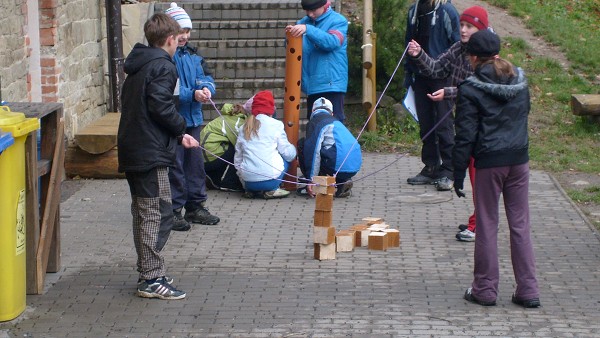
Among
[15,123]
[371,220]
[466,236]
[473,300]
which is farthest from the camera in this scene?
[371,220]

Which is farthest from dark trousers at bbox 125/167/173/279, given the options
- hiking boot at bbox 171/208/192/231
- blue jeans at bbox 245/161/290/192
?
blue jeans at bbox 245/161/290/192

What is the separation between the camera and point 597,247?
773 cm

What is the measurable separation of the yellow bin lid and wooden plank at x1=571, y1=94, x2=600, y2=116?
7.77 metres

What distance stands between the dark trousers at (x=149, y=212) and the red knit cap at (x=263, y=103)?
289 centimetres

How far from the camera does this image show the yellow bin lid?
577cm

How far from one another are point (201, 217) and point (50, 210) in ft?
6.30

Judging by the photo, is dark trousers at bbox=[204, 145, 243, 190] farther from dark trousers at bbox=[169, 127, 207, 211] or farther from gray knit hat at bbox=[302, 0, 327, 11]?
gray knit hat at bbox=[302, 0, 327, 11]

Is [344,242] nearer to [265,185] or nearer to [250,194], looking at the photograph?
[265,185]

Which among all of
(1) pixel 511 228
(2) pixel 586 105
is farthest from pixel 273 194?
(2) pixel 586 105

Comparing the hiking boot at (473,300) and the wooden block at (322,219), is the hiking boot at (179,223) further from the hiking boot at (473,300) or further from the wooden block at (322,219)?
the hiking boot at (473,300)

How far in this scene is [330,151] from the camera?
30.0ft

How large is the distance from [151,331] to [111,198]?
12.0 ft

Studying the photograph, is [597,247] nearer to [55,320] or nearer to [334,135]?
[334,135]

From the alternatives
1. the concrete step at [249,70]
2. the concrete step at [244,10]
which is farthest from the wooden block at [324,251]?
the concrete step at [244,10]
